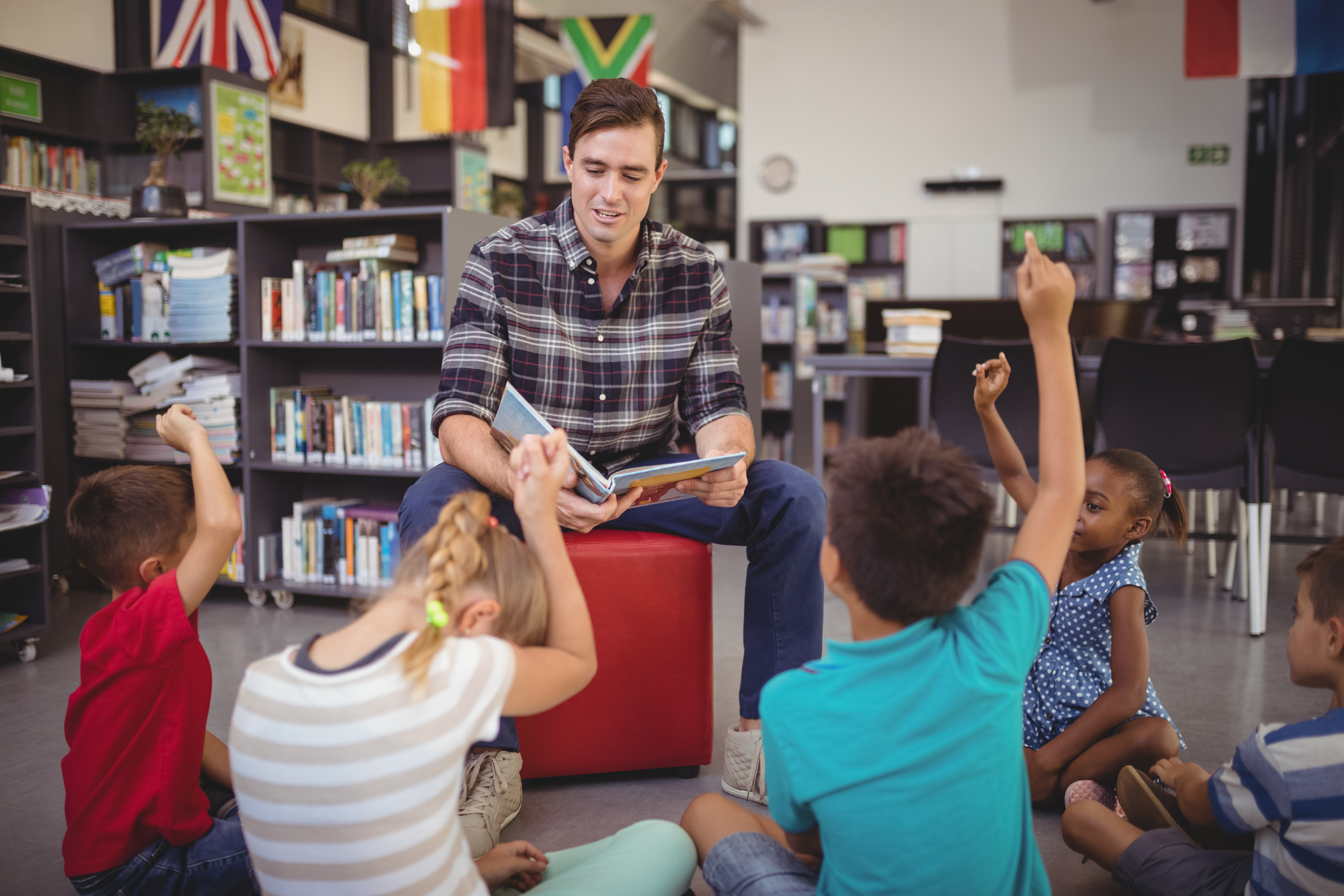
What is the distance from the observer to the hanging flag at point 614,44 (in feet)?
21.9

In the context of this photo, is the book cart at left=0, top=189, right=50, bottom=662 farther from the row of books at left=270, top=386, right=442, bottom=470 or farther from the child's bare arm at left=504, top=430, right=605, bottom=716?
the child's bare arm at left=504, top=430, right=605, bottom=716

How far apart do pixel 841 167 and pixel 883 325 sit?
2923mm

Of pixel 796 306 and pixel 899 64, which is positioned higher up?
pixel 899 64

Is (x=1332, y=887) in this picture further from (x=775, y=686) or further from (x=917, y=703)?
(x=775, y=686)

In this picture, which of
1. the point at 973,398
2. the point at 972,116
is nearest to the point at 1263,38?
the point at 972,116

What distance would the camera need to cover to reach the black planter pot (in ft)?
11.1

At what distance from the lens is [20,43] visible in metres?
5.39

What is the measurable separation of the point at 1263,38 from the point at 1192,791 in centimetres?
653

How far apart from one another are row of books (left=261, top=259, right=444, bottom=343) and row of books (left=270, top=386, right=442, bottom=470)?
0.22m

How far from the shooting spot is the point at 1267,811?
107 cm

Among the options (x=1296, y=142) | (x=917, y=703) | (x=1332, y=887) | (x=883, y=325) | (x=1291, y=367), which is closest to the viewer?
(x=917, y=703)

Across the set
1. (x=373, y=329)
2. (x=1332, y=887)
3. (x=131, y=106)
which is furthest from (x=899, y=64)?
(x=1332, y=887)

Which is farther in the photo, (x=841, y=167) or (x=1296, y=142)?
(x=841, y=167)

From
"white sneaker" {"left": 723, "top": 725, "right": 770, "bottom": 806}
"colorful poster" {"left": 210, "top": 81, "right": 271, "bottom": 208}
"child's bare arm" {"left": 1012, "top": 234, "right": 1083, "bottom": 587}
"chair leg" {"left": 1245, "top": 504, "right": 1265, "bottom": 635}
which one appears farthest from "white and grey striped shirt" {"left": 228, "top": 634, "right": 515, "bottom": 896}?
"colorful poster" {"left": 210, "top": 81, "right": 271, "bottom": 208}
